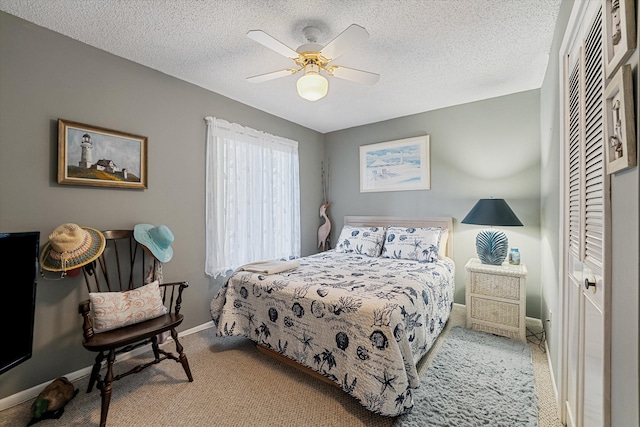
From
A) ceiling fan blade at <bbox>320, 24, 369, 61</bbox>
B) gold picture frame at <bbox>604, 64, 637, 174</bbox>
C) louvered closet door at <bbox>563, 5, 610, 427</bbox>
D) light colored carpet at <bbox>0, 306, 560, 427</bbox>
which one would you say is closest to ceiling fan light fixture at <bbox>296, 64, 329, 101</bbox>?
ceiling fan blade at <bbox>320, 24, 369, 61</bbox>

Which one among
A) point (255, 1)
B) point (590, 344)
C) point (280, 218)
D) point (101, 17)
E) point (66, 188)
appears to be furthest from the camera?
point (280, 218)

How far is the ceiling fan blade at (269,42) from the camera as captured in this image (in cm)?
159

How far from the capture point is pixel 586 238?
1.13 metres

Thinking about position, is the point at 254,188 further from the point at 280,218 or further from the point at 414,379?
the point at 414,379

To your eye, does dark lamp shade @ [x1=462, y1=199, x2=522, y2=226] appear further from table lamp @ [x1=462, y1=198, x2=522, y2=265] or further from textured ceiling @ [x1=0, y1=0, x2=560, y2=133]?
textured ceiling @ [x1=0, y1=0, x2=560, y2=133]

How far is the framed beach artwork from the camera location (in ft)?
11.7

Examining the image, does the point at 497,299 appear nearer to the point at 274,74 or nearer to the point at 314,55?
the point at 314,55

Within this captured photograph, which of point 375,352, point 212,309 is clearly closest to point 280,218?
point 212,309

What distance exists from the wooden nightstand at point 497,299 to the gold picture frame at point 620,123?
6.73ft

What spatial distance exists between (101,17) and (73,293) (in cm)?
200

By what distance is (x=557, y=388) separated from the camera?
1.68 m

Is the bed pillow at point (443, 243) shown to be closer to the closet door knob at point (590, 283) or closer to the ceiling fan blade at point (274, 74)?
the closet door knob at point (590, 283)

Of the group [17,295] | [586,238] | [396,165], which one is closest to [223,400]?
[17,295]

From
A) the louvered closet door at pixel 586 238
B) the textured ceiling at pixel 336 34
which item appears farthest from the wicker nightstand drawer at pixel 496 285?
the textured ceiling at pixel 336 34
